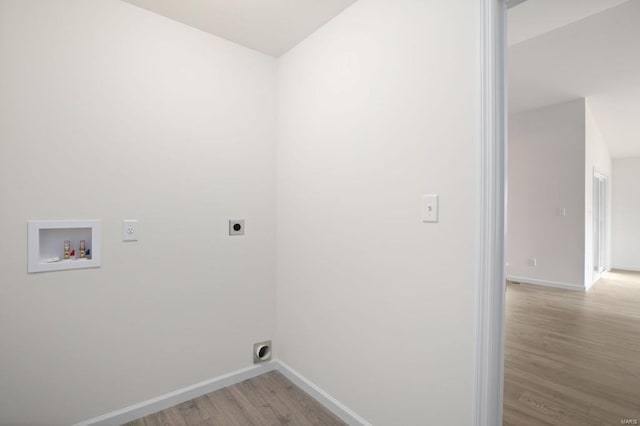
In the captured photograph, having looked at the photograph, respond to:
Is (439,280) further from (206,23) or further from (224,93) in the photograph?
(206,23)

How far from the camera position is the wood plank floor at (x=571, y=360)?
1.95 m

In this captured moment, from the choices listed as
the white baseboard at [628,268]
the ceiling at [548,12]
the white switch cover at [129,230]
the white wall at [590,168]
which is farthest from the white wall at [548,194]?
the white switch cover at [129,230]

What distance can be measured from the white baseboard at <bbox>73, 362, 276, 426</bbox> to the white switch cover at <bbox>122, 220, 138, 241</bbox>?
1.03 m

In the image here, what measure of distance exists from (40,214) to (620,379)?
4065 mm

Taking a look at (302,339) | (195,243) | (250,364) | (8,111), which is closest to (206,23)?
(8,111)

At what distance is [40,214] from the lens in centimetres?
159

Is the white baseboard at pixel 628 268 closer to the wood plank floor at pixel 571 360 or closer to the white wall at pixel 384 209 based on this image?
the wood plank floor at pixel 571 360

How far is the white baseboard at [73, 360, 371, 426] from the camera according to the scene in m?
1.77

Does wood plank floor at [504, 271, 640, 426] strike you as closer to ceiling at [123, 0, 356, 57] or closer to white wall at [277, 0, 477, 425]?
white wall at [277, 0, 477, 425]

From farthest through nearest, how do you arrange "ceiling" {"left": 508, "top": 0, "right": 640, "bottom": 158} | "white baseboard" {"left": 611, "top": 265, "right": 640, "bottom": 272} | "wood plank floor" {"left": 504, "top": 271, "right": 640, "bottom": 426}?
"white baseboard" {"left": 611, "top": 265, "right": 640, "bottom": 272} < "ceiling" {"left": 508, "top": 0, "right": 640, "bottom": 158} < "wood plank floor" {"left": 504, "top": 271, "right": 640, "bottom": 426}

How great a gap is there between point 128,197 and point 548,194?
601 centimetres

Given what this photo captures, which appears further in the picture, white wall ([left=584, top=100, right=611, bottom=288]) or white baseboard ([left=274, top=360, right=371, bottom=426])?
white wall ([left=584, top=100, right=611, bottom=288])

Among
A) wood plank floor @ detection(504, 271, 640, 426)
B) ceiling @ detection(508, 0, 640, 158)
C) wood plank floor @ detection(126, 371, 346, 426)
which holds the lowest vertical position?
wood plank floor @ detection(504, 271, 640, 426)

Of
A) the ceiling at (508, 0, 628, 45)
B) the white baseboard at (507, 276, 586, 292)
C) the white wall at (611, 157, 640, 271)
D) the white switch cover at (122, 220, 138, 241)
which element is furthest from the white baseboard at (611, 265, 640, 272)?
the white switch cover at (122, 220, 138, 241)
